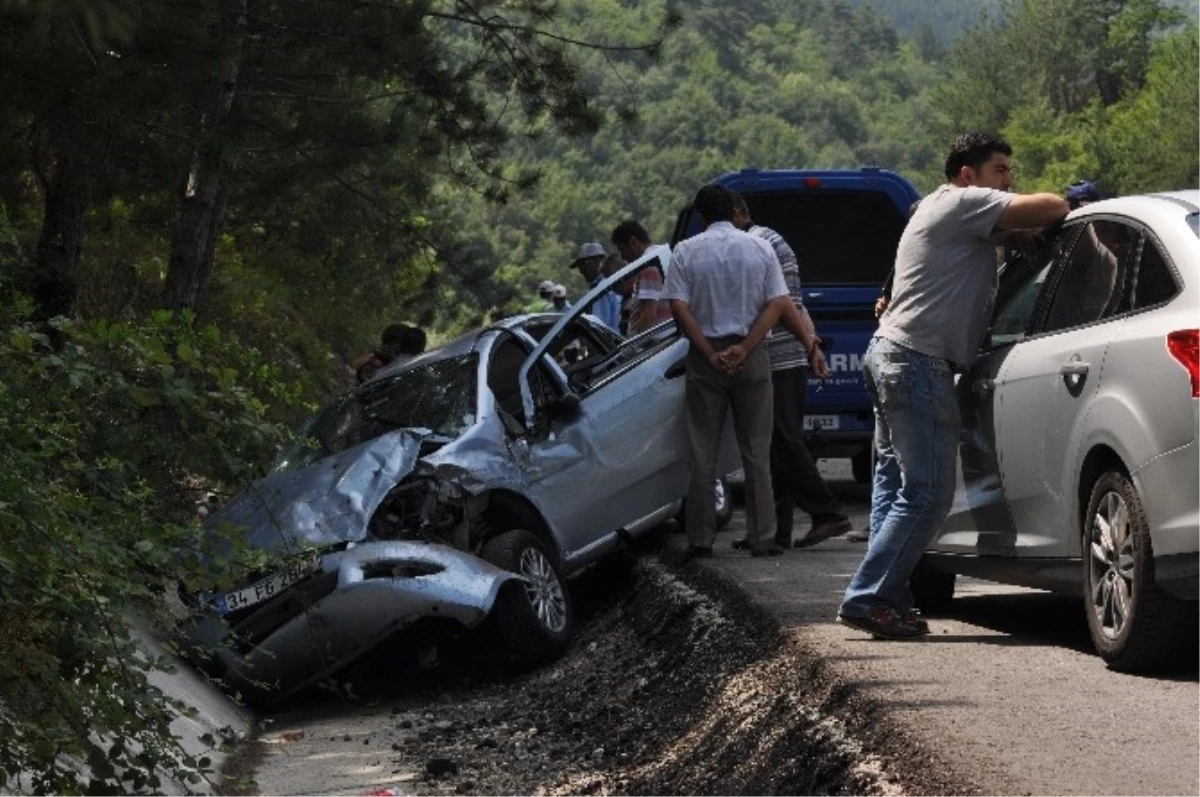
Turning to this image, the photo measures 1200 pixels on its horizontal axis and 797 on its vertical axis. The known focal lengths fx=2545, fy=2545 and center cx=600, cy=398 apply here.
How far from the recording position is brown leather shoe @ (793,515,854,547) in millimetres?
14312

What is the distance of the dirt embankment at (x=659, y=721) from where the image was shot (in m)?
7.98

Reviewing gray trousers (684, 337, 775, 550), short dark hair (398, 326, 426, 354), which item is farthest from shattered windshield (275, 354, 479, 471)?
short dark hair (398, 326, 426, 354)

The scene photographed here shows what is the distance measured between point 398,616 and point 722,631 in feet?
5.00

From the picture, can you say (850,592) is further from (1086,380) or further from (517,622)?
(517,622)

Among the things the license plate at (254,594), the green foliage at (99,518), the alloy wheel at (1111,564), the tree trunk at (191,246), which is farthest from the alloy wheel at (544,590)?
the tree trunk at (191,246)

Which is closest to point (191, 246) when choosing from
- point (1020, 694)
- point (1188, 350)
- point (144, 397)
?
point (144, 397)

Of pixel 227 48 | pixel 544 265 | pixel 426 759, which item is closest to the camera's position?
pixel 426 759

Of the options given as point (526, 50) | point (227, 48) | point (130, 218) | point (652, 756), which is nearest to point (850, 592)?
point (652, 756)

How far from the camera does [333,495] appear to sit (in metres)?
12.2

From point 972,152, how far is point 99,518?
12.4 ft

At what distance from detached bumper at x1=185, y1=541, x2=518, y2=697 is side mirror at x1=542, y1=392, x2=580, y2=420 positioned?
1.69 m

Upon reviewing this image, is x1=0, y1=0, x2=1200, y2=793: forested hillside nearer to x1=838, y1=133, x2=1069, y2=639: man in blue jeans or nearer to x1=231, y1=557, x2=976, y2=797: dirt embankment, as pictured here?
x1=231, y1=557, x2=976, y2=797: dirt embankment

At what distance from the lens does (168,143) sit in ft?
48.2

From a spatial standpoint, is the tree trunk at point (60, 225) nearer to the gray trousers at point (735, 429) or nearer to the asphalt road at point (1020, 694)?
the gray trousers at point (735, 429)
